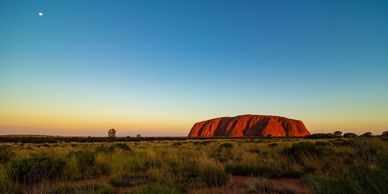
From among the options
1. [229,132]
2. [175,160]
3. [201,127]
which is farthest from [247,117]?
[175,160]

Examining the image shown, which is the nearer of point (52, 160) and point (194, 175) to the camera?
point (194, 175)

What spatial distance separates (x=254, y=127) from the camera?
134 m

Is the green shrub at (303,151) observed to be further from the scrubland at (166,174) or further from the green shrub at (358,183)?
the green shrub at (358,183)

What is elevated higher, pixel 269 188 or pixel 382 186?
pixel 382 186

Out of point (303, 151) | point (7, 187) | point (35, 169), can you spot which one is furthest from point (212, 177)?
point (303, 151)

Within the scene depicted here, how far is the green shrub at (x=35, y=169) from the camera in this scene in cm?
806

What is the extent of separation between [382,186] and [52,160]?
9303 mm

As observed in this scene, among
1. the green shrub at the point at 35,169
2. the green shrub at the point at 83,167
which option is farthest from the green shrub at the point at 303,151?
the green shrub at the point at 35,169

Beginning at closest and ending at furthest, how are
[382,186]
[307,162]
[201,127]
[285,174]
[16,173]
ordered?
[382,186] → [16,173] → [285,174] → [307,162] → [201,127]

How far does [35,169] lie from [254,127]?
13088 centimetres

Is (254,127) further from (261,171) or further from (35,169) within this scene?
(35,169)

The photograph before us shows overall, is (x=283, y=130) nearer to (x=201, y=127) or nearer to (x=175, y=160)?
(x=201, y=127)

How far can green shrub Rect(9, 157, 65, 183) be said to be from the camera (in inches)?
317

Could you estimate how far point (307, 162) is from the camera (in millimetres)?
9781
